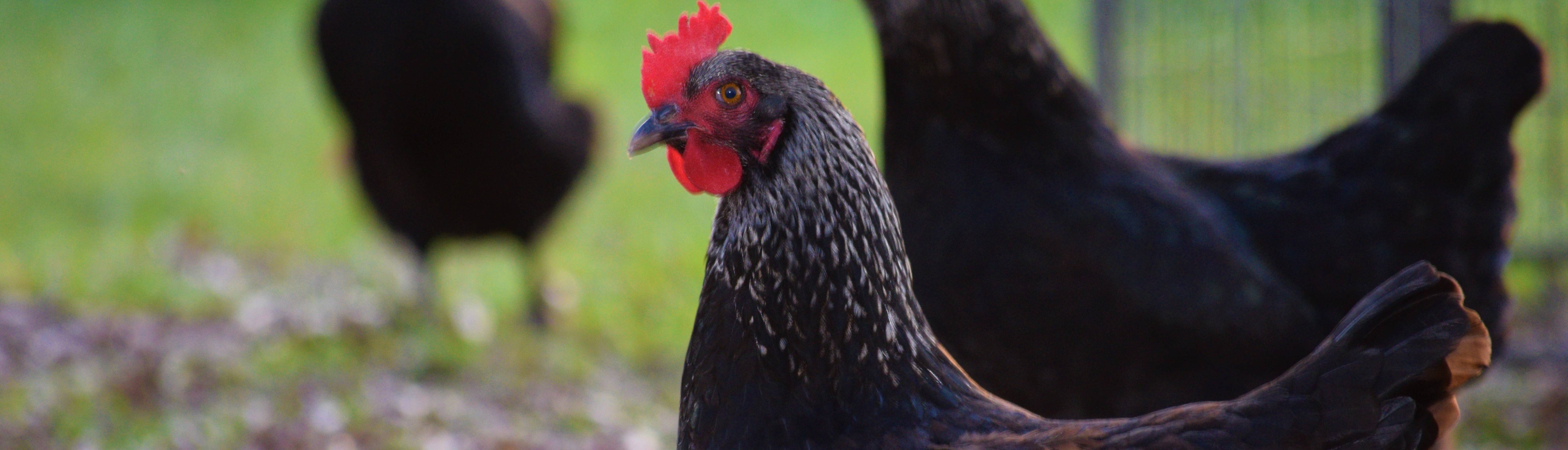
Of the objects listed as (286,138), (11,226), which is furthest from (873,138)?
(11,226)

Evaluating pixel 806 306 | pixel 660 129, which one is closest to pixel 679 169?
pixel 660 129

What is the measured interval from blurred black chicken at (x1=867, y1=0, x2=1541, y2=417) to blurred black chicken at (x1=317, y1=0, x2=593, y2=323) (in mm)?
2894

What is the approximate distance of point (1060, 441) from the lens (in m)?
1.75

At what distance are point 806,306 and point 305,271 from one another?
528 centimetres

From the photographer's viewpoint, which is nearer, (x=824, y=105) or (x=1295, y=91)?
(x=824, y=105)

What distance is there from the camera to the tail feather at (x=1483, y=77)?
9.34 feet

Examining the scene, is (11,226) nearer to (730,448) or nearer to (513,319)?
(513,319)

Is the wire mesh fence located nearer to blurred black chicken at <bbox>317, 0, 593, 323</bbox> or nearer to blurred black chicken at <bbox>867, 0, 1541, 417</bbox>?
blurred black chicken at <bbox>867, 0, 1541, 417</bbox>

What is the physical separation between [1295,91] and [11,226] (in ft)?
21.1

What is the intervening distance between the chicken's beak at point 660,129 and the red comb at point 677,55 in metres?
0.02

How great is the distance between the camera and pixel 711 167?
198cm

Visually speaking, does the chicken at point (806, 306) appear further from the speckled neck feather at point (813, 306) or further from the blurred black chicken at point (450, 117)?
the blurred black chicken at point (450, 117)

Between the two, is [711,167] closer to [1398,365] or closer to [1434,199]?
[1398,365]

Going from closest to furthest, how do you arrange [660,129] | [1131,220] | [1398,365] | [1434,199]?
[1398,365] < [660,129] < [1131,220] < [1434,199]
